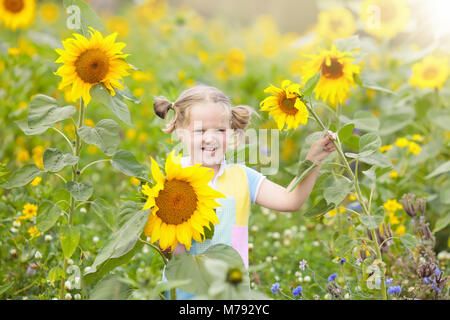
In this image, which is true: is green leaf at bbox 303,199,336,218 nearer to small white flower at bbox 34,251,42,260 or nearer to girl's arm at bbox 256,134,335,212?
girl's arm at bbox 256,134,335,212

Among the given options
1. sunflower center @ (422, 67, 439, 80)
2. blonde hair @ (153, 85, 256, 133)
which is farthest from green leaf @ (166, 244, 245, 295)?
sunflower center @ (422, 67, 439, 80)

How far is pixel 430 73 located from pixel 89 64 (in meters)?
1.74

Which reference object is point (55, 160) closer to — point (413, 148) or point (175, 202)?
point (175, 202)

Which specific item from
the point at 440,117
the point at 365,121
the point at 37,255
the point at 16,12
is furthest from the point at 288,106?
the point at 16,12

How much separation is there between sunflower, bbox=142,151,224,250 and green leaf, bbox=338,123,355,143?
43 cm

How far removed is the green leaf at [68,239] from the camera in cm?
151

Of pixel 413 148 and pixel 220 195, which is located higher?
pixel 413 148

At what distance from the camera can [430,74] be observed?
2.52 m

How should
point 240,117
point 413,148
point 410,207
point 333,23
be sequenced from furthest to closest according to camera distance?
point 333,23 < point 413,148 < point 410,207 < point 240,117

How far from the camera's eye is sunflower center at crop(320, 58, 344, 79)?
1.78 meters

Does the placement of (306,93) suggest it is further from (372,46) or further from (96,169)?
(96,169)

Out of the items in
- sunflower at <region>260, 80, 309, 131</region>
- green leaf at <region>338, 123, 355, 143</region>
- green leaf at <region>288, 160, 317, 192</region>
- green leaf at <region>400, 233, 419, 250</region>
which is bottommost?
green leaf at <region>400, 233, 419, 250</region>

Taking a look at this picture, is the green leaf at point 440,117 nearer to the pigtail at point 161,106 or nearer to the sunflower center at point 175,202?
the pigtail at point 161,106
